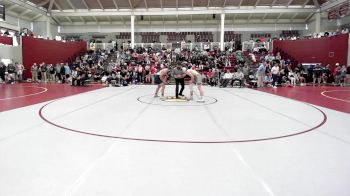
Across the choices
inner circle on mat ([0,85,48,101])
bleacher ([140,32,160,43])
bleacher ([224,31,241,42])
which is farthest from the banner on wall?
inner circle on mat ([0,85,48,101])

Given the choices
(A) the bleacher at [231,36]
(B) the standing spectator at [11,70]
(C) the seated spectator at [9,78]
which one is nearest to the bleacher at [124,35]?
(A) the bleacher at [231,36]

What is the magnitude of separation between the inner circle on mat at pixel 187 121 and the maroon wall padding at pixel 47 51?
13.9 m

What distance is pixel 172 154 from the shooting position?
4.11 metres

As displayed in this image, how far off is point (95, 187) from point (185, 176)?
3.29 feet

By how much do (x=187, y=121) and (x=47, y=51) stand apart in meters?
19.3

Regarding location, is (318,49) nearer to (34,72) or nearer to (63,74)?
(63,74)

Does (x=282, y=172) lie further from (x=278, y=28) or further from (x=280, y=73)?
(x=278, y=28)

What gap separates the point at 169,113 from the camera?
746 cm

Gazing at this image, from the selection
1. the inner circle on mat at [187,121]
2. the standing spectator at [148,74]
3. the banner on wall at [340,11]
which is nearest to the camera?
the inner circle on mat at [187,121]

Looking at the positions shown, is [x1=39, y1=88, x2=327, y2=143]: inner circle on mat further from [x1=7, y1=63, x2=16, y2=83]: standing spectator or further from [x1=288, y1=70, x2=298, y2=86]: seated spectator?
[x1=7, y1=63, x2=16, y2=83]: standing spectator

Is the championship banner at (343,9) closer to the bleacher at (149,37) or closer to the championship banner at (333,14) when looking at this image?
the championship banner at (333,14)

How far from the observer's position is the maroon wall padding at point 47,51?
2038 cm

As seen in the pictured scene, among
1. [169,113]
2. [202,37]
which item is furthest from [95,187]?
[202,37]

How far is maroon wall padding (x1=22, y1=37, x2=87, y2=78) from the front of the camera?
2038 cm
